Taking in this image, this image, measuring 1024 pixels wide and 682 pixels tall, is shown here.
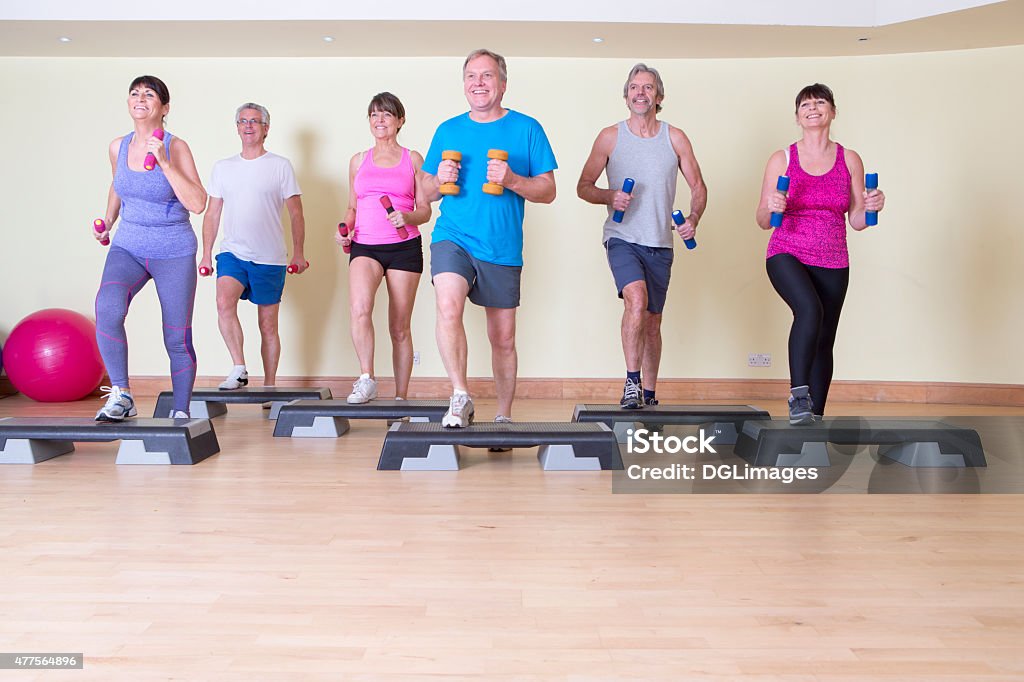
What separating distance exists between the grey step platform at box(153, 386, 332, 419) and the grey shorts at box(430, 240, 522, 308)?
161 centimetres

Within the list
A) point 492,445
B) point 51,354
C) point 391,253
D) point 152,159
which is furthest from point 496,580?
point 51,354

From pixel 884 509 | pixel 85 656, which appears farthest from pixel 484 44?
pixel 85 656

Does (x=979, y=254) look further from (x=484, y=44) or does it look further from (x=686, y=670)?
(x=686, y=670)

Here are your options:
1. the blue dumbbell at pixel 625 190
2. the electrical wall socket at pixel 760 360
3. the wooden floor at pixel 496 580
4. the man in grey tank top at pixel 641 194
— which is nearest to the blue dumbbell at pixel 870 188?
the man in grey tank top at pixel 641 194

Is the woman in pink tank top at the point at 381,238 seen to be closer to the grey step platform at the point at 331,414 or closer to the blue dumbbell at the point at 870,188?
the grey step platform at the point at 331,414

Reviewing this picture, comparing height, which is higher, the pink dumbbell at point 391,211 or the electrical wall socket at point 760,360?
the pink dumbbell at point 391,211

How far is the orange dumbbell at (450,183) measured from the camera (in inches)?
135

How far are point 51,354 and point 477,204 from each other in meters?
3.20

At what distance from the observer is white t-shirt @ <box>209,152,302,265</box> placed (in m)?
5.07

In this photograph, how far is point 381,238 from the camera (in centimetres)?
455

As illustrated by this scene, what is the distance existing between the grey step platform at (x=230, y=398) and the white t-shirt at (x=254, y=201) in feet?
2.45

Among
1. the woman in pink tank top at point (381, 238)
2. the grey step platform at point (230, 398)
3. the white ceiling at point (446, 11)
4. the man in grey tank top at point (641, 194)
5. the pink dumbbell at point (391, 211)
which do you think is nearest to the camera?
the man in grey tank top at point (641, 194)

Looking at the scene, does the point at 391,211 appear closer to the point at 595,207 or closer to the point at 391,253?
the point at 391,253

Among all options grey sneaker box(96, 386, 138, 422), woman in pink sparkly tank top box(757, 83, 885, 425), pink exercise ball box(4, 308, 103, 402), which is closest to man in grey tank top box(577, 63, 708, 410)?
woman in pink sparkly tank top box(757, 83, 885, 425)
